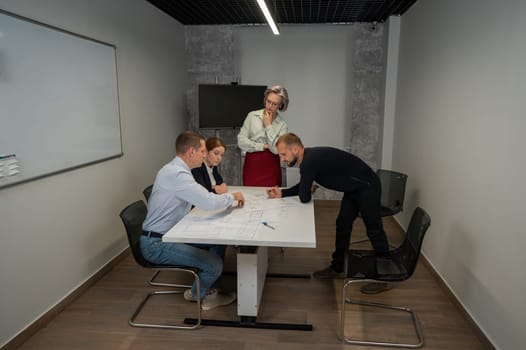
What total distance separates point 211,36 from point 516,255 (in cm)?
473

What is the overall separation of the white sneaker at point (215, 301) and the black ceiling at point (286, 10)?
300cm

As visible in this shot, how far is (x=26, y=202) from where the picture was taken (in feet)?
8.00

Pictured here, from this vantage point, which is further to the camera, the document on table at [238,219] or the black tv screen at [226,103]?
the black tv screen at [226,103]

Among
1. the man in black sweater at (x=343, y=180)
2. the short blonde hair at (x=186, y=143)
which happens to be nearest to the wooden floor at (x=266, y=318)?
the man in black sweater at (x=343, y=180)

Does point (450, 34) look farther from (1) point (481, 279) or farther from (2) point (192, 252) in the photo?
(2) point (192, 252)

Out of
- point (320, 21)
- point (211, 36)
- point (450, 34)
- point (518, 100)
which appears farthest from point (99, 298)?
point (320, 21)

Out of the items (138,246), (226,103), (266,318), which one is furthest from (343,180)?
(226,103)

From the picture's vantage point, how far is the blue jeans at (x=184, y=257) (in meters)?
2.50

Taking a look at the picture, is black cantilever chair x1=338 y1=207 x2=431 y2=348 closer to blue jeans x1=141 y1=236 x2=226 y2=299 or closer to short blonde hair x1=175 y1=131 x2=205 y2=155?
blue jeans x1=141 y1=236 x2=226 y2=299

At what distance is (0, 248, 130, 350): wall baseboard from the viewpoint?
236 centimetres

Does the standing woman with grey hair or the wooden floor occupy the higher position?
the standing woman with grey hair

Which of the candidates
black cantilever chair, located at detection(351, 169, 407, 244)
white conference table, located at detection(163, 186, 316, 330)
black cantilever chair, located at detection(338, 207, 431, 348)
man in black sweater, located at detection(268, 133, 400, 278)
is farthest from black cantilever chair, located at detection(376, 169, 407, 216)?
white conference table, located at detection(163, 186, 316, 330)

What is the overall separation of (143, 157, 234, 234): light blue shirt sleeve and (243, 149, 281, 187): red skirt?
112 cm

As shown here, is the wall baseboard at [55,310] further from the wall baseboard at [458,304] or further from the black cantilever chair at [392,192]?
the wall baseboard at [458,304]
